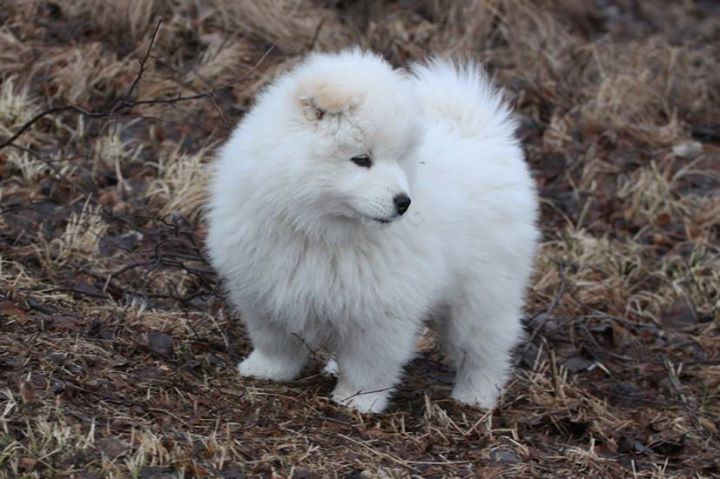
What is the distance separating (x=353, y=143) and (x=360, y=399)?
4.01 feet

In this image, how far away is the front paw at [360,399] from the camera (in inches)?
198

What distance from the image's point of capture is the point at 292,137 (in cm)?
442

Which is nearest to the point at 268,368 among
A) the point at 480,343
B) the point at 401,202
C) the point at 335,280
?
the point at 335,280

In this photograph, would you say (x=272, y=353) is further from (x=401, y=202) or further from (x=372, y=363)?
(x=401, y=202)

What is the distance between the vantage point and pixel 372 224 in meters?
4.46

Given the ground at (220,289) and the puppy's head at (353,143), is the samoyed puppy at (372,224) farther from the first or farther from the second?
the ground at (220,289)

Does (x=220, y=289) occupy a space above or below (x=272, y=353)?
below

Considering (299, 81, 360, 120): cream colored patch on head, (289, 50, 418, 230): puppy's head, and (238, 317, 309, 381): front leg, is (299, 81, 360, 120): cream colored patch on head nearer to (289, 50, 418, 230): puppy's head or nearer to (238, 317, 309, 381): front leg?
(289, 50, 418, 230): puppy's head

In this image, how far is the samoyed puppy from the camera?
4.39m

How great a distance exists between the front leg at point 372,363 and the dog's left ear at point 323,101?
927 millimetres

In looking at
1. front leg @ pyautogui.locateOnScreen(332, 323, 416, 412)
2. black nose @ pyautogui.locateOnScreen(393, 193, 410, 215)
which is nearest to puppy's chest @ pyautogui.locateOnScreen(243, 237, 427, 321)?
front leg @ pyautogui.locateOnScreen(332, 323, 416, 412)

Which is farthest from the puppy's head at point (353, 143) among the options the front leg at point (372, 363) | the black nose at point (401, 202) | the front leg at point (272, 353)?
the front leg at point (272, 353)

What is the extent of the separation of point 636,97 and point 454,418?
447 centimetres

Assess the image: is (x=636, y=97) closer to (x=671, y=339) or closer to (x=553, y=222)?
(x=553, y=222)
